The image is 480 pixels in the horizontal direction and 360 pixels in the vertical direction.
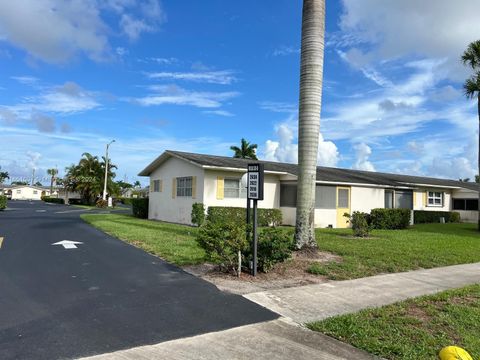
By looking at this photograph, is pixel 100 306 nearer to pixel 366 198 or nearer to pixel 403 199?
pixel 366 198

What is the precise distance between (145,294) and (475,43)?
22.0 m

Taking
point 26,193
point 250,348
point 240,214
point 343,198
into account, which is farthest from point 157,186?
point 26,193

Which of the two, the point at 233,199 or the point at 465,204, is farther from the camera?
the point at 465,204

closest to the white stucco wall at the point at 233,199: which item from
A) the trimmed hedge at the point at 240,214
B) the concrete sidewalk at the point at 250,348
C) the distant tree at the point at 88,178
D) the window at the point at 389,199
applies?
the trimmed hedge at the point at 240,214

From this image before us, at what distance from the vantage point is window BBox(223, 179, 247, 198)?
20.6 m

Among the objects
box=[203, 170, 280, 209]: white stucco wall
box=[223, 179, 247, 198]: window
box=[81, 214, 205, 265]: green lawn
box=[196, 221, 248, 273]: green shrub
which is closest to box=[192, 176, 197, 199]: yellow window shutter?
box=[203, 170, 280, 209]: white stucco wall

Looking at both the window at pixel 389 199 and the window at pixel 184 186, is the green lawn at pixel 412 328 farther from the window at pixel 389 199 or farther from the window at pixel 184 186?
the window at pixel 389 199

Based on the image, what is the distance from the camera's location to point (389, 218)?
2069cm

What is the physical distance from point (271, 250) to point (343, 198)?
50.5ft

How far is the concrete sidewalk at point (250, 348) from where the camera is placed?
165 inches

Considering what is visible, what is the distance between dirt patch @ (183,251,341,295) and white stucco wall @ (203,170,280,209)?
35.1 feet

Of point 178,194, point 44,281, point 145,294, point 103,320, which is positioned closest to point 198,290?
point 145,294

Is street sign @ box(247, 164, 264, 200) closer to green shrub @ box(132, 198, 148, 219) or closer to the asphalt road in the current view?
the asphalt road

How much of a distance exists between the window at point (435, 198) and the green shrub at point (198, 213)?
19.2 metres
